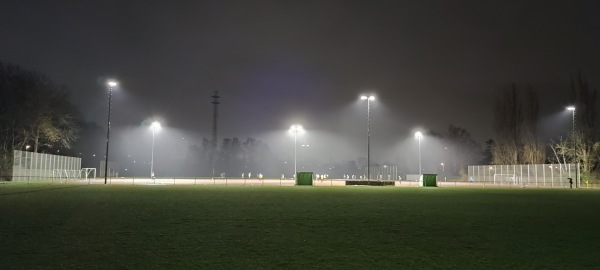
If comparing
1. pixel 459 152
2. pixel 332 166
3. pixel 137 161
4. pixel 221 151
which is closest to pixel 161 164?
pixel 137 161

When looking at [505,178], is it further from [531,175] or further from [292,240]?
[292,240]

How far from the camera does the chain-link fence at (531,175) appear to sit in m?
58.3

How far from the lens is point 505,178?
224 ft

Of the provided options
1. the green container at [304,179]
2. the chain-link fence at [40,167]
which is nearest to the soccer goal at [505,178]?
the green container at [304,179]

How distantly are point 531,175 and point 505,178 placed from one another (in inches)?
207

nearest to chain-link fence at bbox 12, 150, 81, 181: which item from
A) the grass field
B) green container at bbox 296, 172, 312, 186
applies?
green container at bbox 296, 172, 312, 186

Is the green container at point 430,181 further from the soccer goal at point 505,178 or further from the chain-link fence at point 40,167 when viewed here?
the chain-link fence at point 40,167

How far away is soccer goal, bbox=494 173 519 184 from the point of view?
215ft

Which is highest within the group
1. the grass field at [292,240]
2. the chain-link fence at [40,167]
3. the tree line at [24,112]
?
the tree line at [24,112]

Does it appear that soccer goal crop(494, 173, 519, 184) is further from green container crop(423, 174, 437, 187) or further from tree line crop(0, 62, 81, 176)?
tree line crop(0, 62, 81, 176)

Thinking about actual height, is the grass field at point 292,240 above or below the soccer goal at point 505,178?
below

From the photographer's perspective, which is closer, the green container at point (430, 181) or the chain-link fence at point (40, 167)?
the green container at point (430, 181)

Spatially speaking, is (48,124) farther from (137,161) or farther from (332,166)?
(332,166)

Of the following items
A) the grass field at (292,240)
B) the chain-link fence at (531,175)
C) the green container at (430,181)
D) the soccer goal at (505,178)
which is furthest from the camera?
the soccer goal at (505,178)
